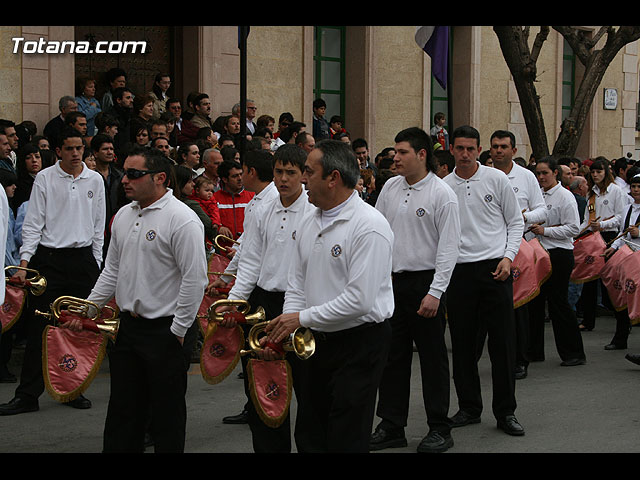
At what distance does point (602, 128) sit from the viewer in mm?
25438

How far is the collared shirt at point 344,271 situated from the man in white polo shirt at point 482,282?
2.35 m

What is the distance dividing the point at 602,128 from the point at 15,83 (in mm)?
16122

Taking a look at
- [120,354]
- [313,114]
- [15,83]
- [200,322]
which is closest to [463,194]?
[200,322]

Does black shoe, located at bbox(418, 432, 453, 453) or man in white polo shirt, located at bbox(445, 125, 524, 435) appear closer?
black shoe, located at bbox(418, 432, 453, 453)

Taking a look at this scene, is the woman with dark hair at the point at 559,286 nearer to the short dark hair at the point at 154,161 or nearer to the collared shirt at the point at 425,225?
the collared shirt at the point at 425,225

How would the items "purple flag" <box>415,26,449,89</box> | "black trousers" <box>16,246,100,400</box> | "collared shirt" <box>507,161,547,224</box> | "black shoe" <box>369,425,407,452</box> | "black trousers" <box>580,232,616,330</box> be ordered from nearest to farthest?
1. "black shoe" <box>369,425,407,452</box>
2. "black trousers" <box>16,246,100,400</box>
3. "collared shirt" <box>507,161,547,224</box>
4. "black trousers" <box>580,232,616,330</box>
5. "purple flag" <box>415,26,449,89</box>

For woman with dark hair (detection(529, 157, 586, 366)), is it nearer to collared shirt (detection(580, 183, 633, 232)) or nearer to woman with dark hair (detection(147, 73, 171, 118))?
collared shirt (detection(580, 183, 633, 232))

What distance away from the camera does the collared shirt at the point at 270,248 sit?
6.27 meters

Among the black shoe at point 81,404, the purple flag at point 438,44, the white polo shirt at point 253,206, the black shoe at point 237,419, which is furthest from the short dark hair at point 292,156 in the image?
the purple flag at point 438,44

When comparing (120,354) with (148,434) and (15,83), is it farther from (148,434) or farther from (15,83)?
(15,83)

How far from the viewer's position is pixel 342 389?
4805 mm

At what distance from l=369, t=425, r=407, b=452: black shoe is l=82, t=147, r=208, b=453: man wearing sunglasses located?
5.38 feet

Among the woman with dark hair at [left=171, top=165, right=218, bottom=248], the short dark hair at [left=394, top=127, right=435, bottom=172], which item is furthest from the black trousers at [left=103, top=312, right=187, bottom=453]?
the woman with dark hair at [left=171, top=165, right=218, bottom=248]

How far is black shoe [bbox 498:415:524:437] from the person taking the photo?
706 cm
